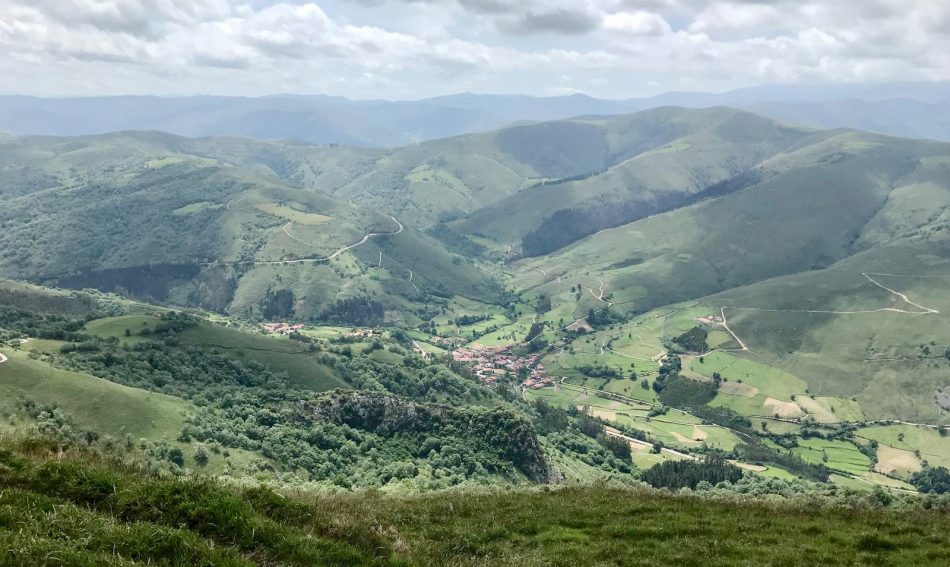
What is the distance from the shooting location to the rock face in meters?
88.2

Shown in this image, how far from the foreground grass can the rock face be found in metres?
53.9

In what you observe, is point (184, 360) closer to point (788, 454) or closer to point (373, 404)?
point (373, 404)

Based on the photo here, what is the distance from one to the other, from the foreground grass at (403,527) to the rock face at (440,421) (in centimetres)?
5387

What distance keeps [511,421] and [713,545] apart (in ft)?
225

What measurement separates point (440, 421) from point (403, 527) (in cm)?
7280

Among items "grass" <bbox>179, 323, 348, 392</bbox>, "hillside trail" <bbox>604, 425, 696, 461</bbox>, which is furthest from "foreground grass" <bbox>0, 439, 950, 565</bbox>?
"hillside trail" <bbox>604, 425, 696, 461</bbox>

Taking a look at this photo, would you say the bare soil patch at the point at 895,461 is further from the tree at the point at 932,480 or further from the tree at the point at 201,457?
the tree at the point at 201,457

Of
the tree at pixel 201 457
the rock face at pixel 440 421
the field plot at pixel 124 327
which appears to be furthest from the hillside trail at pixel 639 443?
the field plot at pixel 124 327

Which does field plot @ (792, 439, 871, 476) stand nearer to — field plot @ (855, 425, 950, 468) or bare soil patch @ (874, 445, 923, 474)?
bare soil patch @ (874, 445, 923, 474)

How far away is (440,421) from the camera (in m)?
96.6

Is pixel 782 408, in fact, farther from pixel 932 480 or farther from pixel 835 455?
pixel 932 480

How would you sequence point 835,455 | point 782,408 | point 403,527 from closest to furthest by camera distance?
point 403,527, point 835,455, point 782,408

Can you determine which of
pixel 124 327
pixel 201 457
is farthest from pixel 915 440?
pixel 124 327

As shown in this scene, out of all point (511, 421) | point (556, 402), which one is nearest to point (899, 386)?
point (556, 402)
